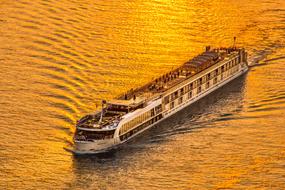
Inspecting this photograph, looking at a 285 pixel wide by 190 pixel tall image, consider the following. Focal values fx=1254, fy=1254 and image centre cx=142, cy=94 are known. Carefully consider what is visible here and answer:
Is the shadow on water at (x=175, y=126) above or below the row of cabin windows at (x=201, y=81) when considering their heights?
below

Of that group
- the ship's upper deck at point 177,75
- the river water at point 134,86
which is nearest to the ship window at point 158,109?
the ship's upper deck at point 177,75

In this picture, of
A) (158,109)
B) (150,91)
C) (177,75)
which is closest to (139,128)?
(158,109)

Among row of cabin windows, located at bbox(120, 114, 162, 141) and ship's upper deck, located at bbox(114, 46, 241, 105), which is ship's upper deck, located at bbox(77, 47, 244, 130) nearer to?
ship's upper deck, located at bbox(114, 46, 241, 105)

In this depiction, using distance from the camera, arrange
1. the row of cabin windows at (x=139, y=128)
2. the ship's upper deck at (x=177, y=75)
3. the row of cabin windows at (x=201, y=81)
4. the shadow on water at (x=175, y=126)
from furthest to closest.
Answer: the row of cabin windows at (x=201, y=81) < the ship's upper deck at (x=177, y=75) < the row of cabin windows at (x=139, y=128) < the shadow on water at (x=175, y=126)

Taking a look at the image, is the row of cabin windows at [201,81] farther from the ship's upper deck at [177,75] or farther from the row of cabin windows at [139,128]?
the row of cabin windows at [139,128]

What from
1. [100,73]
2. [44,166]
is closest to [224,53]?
[100,73]

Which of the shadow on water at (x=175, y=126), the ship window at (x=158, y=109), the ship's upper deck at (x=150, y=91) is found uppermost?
the ship's upper deck at (x=150, y=91)

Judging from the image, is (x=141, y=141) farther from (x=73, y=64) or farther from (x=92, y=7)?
(x=92, y=7)

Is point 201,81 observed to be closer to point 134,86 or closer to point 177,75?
point 177,75

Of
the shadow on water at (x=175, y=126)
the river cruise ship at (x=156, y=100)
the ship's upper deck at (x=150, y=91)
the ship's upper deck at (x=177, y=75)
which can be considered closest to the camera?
the shadow on water at (x=175, y=126)
